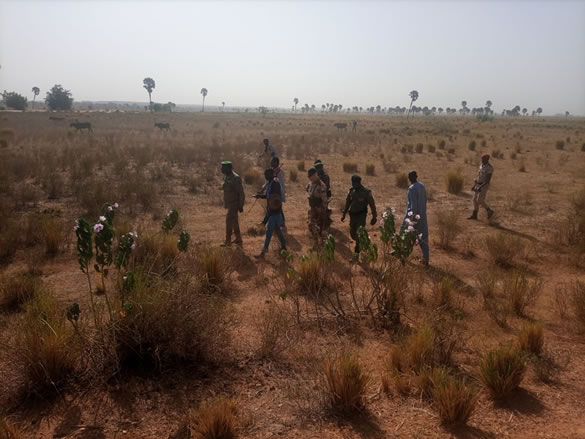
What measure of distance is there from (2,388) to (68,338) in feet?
2.15

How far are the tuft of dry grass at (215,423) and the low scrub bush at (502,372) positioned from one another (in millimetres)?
2372

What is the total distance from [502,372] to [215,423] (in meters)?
2.67

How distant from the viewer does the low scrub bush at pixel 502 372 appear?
3668 mm

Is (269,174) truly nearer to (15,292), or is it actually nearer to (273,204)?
(273,204)

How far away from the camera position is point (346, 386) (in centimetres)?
355

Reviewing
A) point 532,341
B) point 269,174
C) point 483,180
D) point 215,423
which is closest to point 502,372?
point 532,341

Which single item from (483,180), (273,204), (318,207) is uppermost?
(483,180)

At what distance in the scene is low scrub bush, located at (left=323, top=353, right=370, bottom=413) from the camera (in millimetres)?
3537

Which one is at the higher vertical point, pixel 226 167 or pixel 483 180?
pixel 226 167

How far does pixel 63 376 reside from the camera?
12.5 feet

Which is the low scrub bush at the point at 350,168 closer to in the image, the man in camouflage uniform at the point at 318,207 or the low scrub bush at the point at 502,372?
the man in camouflage uniform at the point at 318,207

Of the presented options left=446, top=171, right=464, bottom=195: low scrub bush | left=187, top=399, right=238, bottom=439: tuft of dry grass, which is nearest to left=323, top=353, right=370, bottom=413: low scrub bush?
left=187, top=399, right=238, bottom=439: tuft of dry grass

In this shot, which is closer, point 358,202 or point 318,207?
point 358,202

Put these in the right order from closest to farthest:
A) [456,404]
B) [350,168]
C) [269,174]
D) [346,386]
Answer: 1. [456,404]
2. [346,386]
3. [269,174]
4. [350,168]
